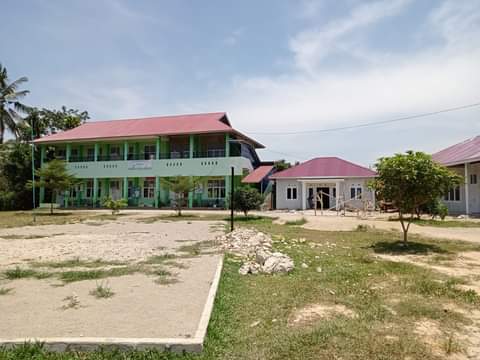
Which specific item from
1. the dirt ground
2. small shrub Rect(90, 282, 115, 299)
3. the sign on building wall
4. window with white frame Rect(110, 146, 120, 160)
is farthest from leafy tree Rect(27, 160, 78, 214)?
small shrub Rect(90, 282, 115, 299)

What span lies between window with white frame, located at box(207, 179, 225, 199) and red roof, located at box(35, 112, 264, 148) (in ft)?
16.2

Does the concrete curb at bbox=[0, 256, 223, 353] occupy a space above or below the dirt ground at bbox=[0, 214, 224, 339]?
above

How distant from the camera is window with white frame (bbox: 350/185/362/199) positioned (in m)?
28.2

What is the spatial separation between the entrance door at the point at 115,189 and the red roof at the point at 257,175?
14322mm

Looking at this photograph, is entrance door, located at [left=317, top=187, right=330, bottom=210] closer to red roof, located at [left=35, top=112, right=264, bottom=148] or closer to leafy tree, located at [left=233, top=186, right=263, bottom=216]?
red roof, located at [left=35, top=112, right=264, bottom=148]

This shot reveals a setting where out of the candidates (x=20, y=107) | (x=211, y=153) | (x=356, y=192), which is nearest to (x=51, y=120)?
(x=20, y=107)

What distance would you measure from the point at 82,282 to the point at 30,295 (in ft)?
3.05

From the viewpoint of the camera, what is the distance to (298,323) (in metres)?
4.39

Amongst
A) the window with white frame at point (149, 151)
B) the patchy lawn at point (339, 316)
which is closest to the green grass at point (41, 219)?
the window with white frame at point (149, 151)

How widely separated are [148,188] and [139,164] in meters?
3.03

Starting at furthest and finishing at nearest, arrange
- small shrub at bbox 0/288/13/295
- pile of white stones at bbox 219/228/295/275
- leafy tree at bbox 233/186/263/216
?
1. leafy tree at bbox 233/186/263/216
2. pile of white stones at bbox 219/228/295/275
3. small shrub at bbox 0/288/13/295

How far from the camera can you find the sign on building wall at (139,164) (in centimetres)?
3344

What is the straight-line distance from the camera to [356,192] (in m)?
28.5

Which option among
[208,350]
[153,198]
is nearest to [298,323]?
[208,350]
